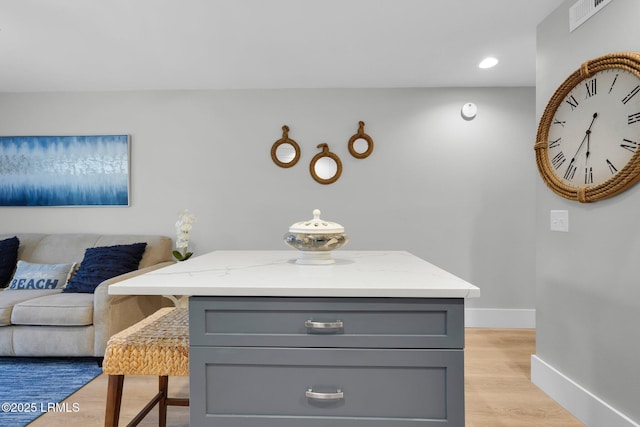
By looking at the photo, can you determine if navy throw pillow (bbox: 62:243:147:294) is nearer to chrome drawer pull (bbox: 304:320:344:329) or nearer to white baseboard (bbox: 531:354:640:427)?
chrome drawer pull (bbox: 304:320:344:329)

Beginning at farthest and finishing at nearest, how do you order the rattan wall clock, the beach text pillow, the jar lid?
the beach text pillow < the rattan wall clock < the jar lid

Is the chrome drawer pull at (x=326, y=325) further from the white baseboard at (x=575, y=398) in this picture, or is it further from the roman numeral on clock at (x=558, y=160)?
the roman numeral on clock at (x=558, y=160)

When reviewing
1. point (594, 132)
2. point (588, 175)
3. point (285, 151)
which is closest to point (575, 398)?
point (588, 175)

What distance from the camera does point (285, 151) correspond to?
3.87m

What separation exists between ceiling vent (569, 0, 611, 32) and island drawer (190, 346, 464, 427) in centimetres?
196

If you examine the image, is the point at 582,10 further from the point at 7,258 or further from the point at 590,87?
the point at 7,258

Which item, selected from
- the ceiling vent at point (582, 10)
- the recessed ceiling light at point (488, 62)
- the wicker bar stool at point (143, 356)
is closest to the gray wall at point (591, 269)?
the ceiling vent at point (582, 10)

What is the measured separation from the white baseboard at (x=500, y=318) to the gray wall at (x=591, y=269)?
1.22 meters

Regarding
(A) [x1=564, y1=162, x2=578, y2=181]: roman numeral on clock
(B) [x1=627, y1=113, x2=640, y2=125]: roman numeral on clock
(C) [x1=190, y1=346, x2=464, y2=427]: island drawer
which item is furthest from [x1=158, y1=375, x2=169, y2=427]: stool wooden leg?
(B) [x1=627, y1=113, x2=640, y2=125]: roman numeral on clock

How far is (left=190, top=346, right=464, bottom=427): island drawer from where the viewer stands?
1240mm

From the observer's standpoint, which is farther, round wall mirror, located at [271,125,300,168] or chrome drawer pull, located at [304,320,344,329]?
round wall mirror, located at [271,125,300,168]

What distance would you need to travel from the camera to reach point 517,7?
93.0 inches

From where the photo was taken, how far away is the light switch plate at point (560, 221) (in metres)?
2.27

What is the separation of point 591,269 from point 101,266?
343 centimetres
